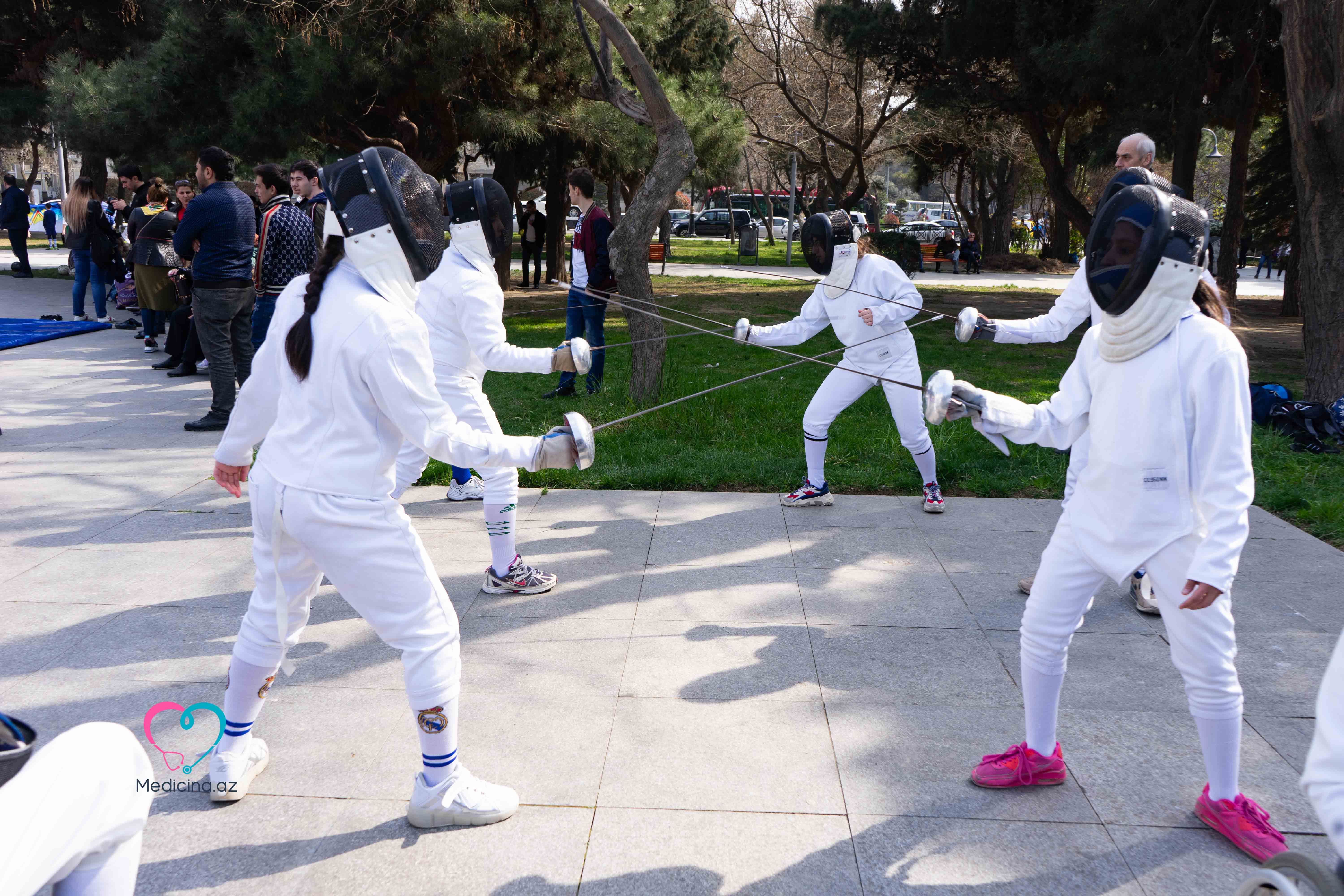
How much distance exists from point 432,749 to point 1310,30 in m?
8.22

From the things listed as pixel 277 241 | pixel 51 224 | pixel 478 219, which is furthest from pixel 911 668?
pixel 51 224

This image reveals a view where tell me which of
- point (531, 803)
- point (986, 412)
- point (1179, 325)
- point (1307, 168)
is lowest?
point (531, 803)

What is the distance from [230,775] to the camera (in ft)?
9.28

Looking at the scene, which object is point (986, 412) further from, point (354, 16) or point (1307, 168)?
point (354, 16)

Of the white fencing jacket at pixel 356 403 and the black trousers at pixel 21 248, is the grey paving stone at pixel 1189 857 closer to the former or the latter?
the white fencing jacket at pixel 356 403

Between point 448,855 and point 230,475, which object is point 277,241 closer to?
point 230,475

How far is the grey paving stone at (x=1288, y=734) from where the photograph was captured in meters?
3.13

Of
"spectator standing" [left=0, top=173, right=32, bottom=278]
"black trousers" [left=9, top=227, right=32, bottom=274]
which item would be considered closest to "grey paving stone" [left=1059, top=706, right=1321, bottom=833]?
"spectator standing" [left=0, top=173, right=32, bottom=278]

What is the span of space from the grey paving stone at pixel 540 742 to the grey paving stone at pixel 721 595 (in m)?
0.88

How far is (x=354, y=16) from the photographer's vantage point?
9.96 meters

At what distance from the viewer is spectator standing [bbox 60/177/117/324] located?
37.5ft

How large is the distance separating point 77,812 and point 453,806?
1.39 metres

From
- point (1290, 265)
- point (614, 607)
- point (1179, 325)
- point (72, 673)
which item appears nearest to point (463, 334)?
point (614, 607)

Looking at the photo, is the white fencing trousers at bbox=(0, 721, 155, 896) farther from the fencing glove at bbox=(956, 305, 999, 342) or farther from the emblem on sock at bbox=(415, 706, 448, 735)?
the fencing glove at bbox=(956, 305, 999, 342)
